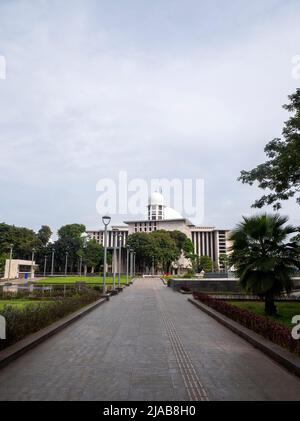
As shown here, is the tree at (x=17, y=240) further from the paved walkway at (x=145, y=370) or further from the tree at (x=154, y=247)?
the paved walkway at (x=145, y=370)

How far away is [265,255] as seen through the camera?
15.2 metres

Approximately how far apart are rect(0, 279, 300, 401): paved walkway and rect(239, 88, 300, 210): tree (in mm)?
6793

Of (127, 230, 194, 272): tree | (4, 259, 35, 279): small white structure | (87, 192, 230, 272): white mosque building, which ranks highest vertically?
(87, 192, 230, 272): white mosque building

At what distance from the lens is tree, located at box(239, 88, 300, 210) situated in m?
13.4

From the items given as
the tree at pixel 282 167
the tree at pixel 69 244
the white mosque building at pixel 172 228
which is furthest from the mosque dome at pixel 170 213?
the tree at pixel 282 167

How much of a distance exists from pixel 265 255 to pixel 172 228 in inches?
4441

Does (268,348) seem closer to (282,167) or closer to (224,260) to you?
(282,167)

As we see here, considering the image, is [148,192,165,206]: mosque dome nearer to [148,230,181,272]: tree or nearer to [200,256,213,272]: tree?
[200,256,213,272]: tree

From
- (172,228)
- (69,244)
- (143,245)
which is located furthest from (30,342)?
(172,228)

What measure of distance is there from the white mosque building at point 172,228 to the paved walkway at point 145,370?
99873mm

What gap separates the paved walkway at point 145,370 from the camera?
5344mm

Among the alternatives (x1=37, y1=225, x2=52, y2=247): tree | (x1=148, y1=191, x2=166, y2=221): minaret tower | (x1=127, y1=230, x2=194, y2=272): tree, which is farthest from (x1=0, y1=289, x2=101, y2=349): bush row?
(x1=148, y1=191, x2=166, y2=221): minaret tower
